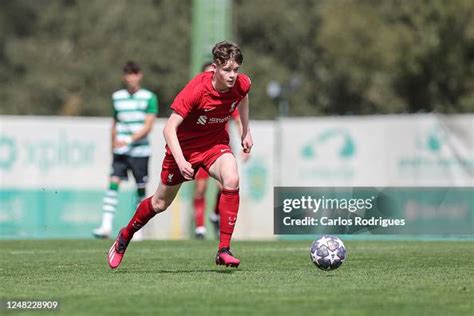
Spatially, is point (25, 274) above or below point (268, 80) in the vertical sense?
below

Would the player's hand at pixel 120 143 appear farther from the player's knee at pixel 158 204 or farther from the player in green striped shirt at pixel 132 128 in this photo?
the player's knee at pixel 158 204

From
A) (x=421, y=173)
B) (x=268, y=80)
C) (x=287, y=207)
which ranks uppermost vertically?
(x=268, y=80)

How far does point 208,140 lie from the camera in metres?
10.5

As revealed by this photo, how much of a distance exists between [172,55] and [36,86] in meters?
7.57

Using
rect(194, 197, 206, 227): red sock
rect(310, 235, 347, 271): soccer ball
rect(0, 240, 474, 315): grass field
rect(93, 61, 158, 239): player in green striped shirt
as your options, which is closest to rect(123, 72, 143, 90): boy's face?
rect(93, 61, 158, 239): player in green striped shirt

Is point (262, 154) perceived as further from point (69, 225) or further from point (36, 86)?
point (36, 86)

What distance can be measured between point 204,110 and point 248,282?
1693mm

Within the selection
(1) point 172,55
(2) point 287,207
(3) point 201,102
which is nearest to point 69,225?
(2) point 287,207

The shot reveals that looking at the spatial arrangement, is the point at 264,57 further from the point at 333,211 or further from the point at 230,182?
the point at 230,182

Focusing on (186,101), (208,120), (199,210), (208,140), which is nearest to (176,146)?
(186,101)

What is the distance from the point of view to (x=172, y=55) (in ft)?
196

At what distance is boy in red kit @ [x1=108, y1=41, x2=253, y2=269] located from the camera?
32.7 feet

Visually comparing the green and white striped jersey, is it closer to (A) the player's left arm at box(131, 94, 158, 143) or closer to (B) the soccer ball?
(A) the player's left arm at box(131, 94, 158, 143)

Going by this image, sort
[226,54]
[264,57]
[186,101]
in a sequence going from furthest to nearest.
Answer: [264,57], [186,101], [226,54]
